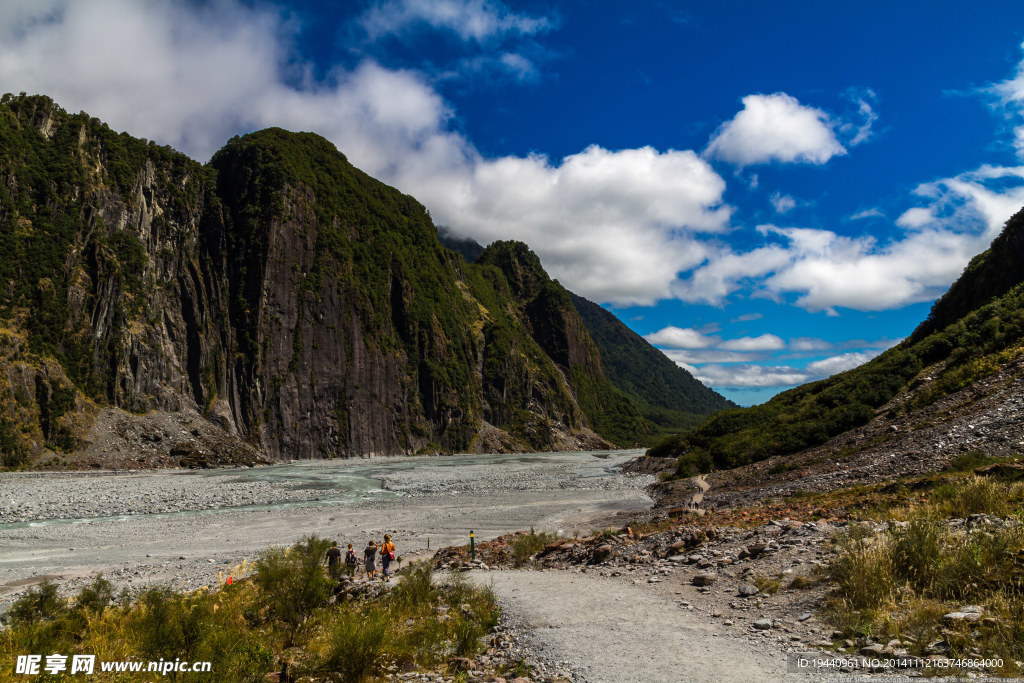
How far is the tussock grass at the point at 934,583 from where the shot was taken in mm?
6930

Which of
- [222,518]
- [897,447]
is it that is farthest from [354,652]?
[222,518]

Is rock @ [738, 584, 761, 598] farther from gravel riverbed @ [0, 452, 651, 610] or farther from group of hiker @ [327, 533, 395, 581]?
gravel riverbed @ [0, 452, 651, 610]

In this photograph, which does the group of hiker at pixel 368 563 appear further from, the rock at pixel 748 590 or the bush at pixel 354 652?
the rock at pixel 748 590

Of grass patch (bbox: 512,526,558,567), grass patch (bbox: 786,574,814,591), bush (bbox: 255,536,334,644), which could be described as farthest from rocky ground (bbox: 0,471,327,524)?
grass patch (bbox: 786,574,814,591)

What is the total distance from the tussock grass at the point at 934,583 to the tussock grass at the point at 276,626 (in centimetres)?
662

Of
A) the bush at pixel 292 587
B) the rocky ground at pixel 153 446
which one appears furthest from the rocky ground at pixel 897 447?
the rocky ground at pixel 153 446

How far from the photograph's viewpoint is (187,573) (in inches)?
741

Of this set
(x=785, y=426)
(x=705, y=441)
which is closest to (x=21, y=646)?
(x=785, y=426)

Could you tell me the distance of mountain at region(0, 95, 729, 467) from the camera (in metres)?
71.4

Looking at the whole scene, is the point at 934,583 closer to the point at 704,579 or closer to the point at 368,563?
the point at 704,579

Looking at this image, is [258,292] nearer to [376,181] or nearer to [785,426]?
[376,181]

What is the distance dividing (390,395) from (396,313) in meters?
26.5

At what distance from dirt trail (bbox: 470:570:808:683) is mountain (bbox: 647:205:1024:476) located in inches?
622

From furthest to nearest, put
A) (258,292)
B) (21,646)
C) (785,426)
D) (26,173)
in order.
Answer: (258,292)
(26,173)
(785,426)
(21,646)
